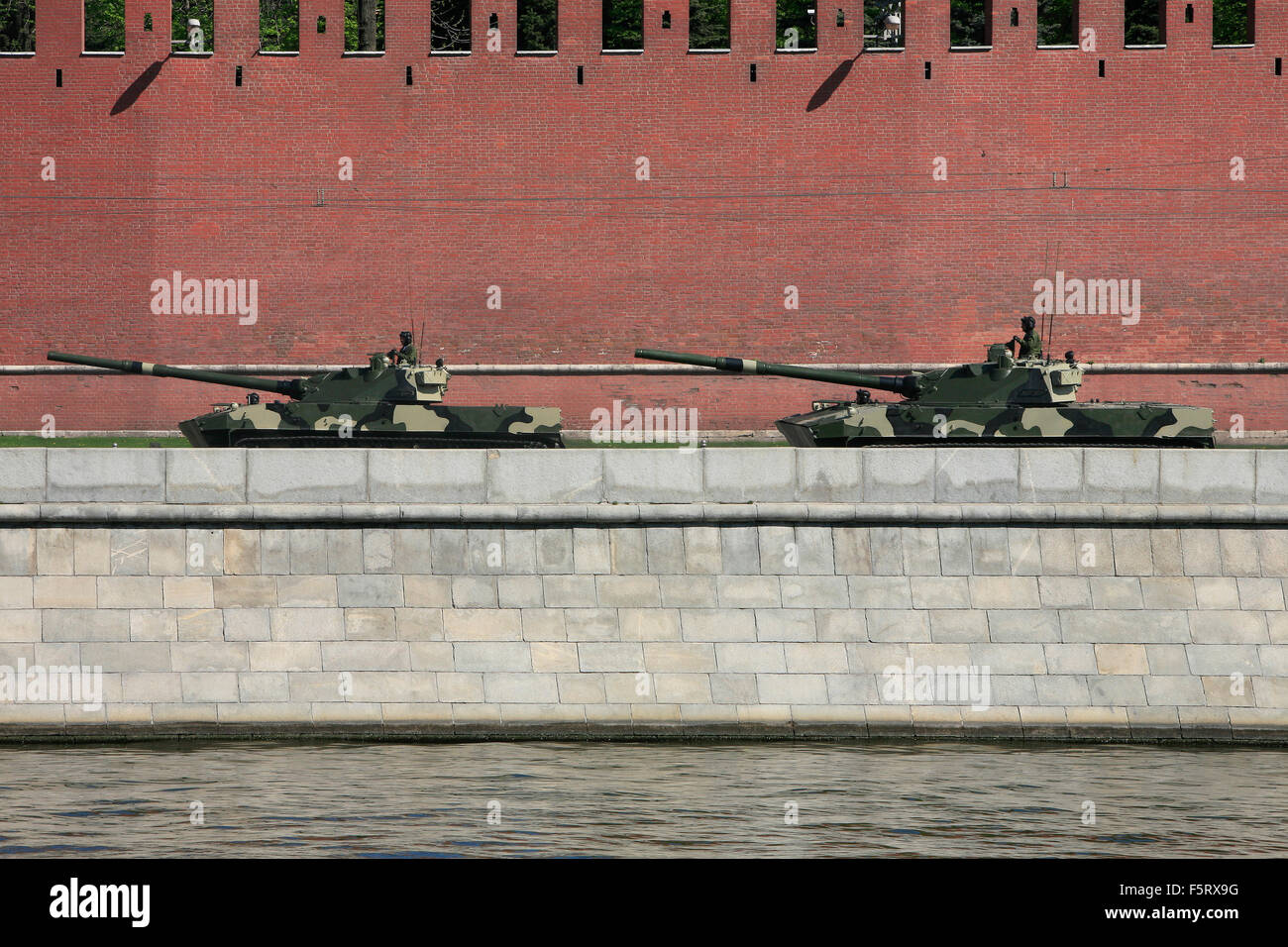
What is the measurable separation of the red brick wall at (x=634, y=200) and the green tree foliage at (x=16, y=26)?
14.3m

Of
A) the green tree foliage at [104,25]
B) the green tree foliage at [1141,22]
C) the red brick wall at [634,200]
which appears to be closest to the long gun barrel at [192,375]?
the red brick wall at [634,200]

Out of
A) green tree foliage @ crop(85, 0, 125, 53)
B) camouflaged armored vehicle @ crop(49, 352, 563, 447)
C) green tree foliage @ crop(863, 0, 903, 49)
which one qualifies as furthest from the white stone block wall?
green tree foliage @ crop(85, 0, 125, 53)

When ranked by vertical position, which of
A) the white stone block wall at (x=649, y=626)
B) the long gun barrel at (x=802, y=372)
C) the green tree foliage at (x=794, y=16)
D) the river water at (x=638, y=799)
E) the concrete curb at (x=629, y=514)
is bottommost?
the river water at (x=638, y=799)

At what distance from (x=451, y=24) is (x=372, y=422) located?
25123mm

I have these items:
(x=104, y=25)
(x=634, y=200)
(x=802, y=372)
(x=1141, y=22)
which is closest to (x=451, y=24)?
(x=104, y=25)

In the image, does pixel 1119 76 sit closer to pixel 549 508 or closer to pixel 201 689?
pixel 549 508

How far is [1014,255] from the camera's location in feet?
93.0

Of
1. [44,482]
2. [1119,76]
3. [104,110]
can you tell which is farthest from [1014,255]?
[44,482]

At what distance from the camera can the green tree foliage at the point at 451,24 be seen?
41.6 meters

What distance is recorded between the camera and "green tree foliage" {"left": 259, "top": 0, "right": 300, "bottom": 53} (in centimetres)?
4588

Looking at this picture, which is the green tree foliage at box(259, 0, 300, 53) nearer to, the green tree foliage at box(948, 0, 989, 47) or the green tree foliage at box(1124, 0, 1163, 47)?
the green tree foliage at box(948, 0, 989, 47)

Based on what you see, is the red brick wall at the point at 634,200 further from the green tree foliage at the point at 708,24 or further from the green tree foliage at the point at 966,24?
the green tree foliage at the point at 708,24

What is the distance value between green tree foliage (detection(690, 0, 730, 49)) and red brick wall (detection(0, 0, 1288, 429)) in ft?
50.3

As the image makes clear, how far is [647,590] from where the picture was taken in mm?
13047
